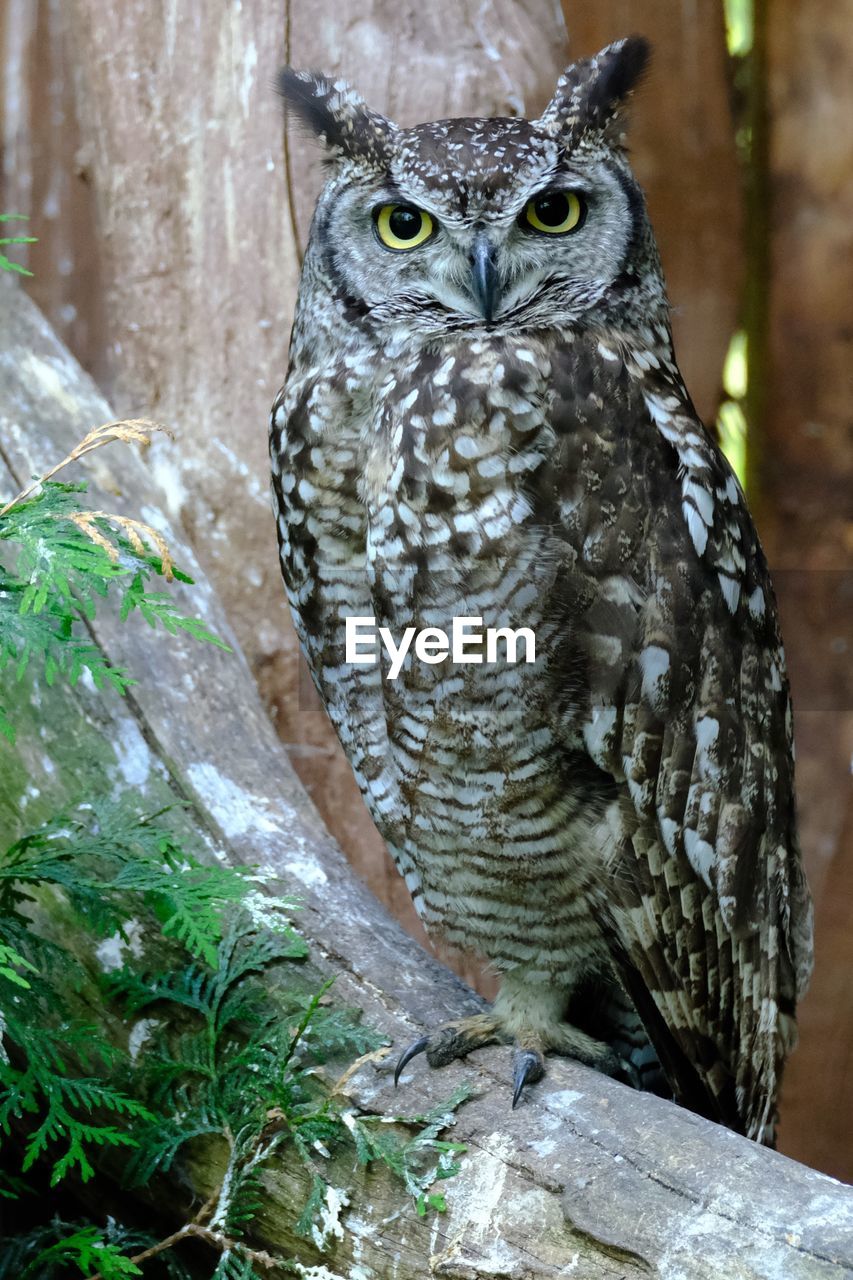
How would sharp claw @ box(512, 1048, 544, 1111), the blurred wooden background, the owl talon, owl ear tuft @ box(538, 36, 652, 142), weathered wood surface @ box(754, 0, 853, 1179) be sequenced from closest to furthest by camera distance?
sharp claw @ box(512, 1048, 544, 1111) < owl ear tuft @ box(538, 36, 652, 142) < the owl talon < the blurred wooden background < weathered wood surface @ box(754, 0, 853, 1179)

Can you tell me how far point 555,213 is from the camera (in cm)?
191

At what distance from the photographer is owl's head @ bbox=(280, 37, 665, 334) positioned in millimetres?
1835

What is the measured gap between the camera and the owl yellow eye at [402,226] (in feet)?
6.26

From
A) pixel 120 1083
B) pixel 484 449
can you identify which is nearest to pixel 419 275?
pixel 484 449

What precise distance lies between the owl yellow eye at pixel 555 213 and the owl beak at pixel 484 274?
0.09m

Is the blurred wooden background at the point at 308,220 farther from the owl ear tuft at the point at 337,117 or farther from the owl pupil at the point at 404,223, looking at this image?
the owl pupil at the point at 404,223

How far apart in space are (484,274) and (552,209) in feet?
0.58

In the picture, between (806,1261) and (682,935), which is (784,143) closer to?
(682,935)

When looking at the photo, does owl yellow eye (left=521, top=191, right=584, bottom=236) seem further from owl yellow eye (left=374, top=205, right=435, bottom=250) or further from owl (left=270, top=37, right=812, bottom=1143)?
owl yellow eye (left=374, top=205, right=435, bottom=250)

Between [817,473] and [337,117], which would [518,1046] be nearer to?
[337,117]

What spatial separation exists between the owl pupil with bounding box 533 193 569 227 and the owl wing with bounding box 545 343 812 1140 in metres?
0.26

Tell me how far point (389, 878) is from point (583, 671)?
3.97 ft

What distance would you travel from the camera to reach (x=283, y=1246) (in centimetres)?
168

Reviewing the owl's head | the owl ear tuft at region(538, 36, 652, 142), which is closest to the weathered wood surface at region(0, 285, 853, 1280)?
the owl's head
